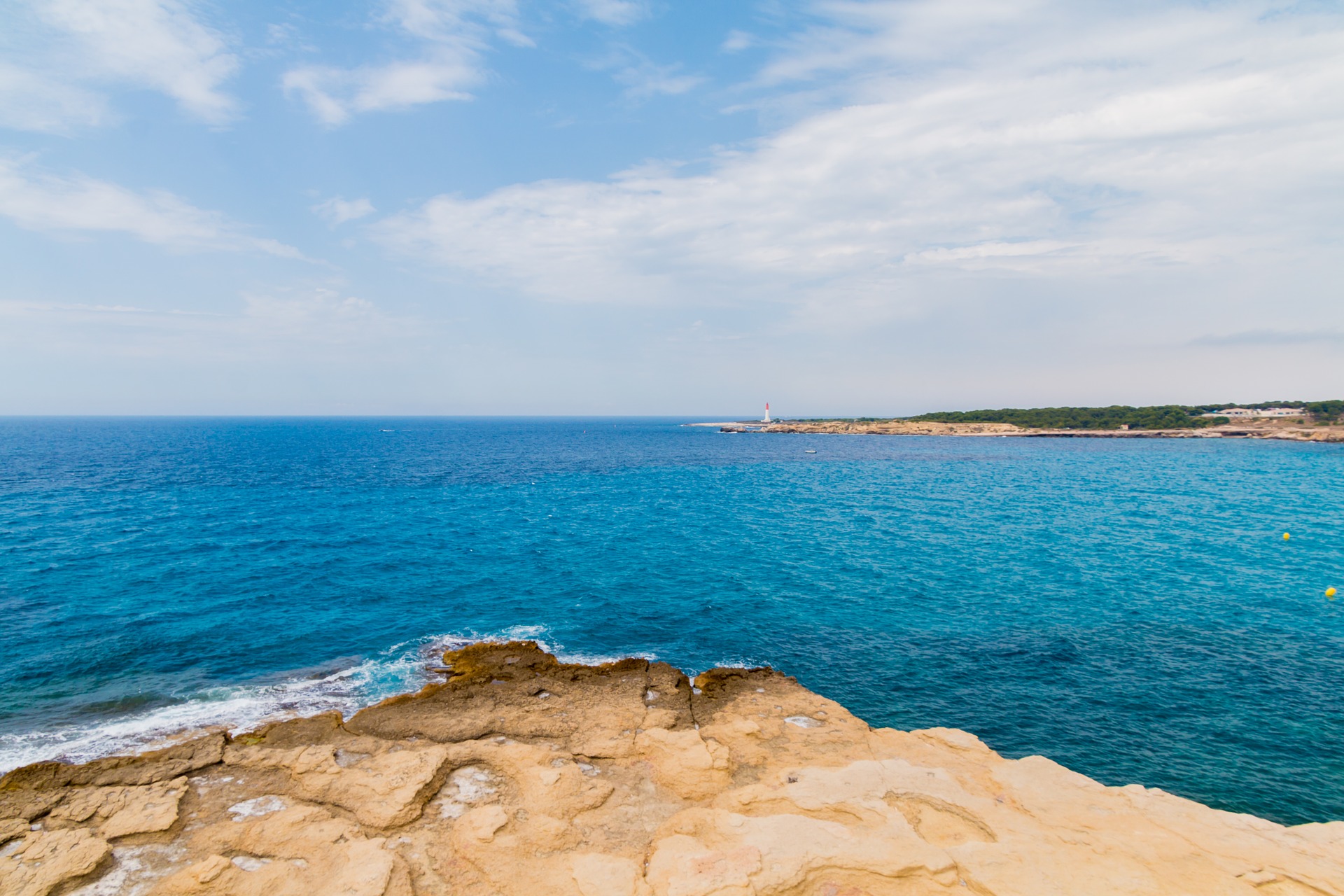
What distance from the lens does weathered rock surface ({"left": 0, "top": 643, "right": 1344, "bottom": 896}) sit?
11805 millimetres

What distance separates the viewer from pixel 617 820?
1405cm

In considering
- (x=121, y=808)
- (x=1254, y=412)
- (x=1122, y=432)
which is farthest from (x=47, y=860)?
(x=1254, y=412)

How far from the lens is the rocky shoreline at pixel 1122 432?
145 m

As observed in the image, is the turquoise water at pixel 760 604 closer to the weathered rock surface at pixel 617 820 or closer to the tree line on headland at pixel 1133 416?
the weathered rock surface at pixel 617 820

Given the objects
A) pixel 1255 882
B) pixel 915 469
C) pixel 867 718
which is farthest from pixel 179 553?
pixel 915 469

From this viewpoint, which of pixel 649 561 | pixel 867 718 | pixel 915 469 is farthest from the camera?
pixel 915 469

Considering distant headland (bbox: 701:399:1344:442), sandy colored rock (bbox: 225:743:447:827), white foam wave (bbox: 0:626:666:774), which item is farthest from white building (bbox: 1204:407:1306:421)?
sandy colored rock (bbox: 225:743:447:827)

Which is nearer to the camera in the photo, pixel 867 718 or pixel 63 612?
pixel 867 718

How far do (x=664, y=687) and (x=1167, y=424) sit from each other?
669ft

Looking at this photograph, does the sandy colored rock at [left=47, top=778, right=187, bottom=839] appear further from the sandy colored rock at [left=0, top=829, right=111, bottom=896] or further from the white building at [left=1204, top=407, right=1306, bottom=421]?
the white building at [left=1204, top=407, right=1306, bottom=421]

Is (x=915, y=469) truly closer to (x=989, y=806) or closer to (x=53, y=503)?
(x=989, y=806)

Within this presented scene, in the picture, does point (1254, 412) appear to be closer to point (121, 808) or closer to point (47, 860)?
point (121, 808)

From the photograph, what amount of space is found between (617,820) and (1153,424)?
687 feet

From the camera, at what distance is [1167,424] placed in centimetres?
16875
